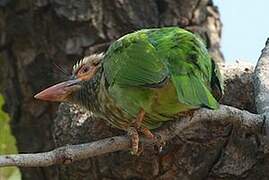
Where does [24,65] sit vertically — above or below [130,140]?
below

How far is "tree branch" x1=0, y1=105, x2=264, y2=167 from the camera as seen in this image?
1.74 metres

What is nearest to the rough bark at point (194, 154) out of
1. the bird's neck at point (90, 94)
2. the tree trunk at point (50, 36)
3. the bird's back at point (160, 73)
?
the bird's neck at point (90, 94)

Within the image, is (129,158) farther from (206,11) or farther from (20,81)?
(206,11)

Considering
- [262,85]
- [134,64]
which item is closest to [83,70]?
[134,64]

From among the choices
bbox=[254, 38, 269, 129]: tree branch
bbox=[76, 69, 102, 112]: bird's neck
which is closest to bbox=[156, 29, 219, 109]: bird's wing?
bbox=[254, 38, 269, 129]: tree branch

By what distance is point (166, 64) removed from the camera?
2121 millimetres

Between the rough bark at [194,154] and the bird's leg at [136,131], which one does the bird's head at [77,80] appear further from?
the bird's leg at [136,131]

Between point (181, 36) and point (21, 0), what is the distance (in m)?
1.08

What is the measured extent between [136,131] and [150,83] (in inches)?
6.1

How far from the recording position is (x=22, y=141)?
3268mm

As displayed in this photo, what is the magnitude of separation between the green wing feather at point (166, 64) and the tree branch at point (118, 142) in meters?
0.06

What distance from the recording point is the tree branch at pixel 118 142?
5.70 feet

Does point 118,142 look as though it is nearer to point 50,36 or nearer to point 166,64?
point 166,64

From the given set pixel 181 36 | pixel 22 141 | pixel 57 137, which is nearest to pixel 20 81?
pixel 22 141
